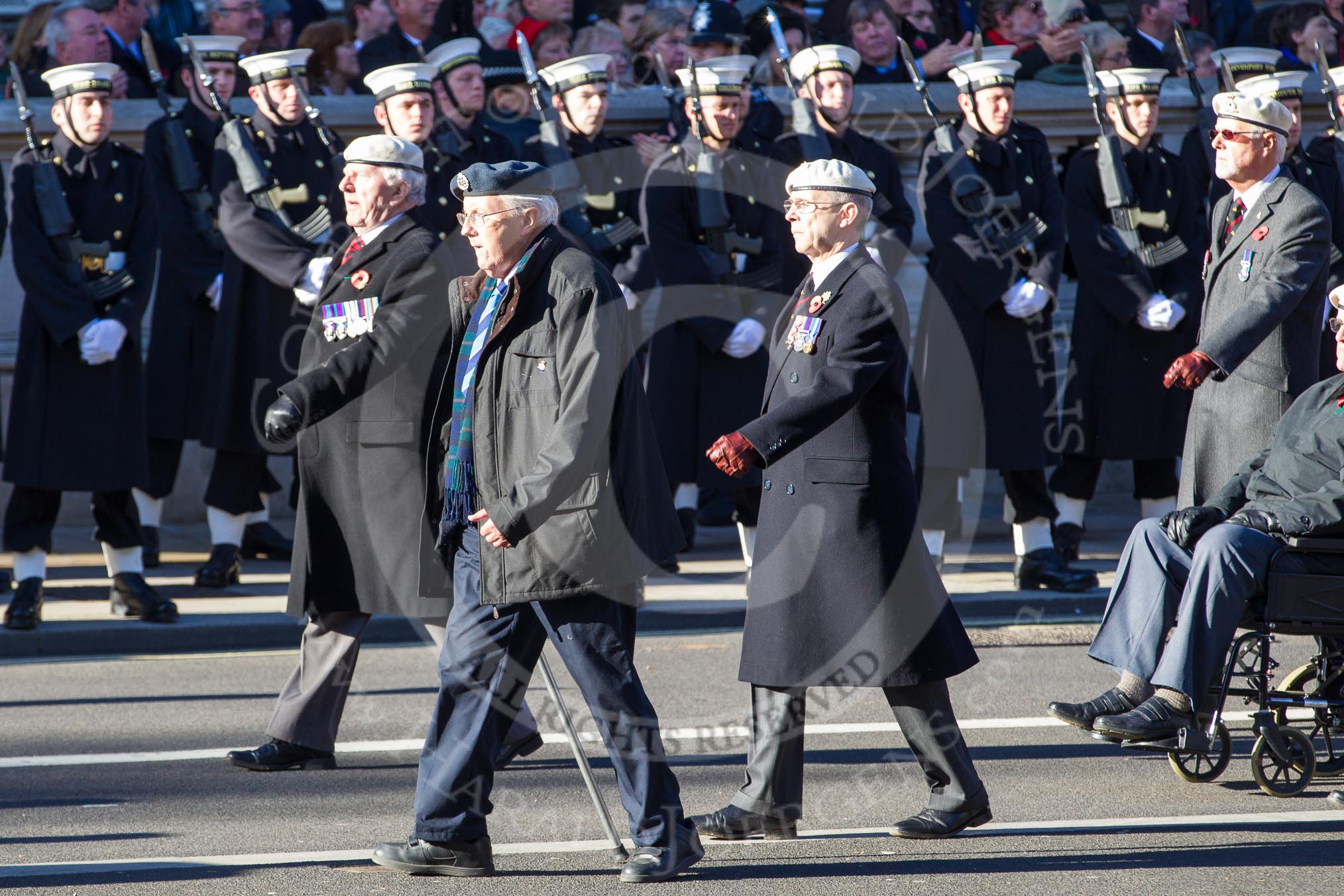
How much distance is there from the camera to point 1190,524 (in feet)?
20.4

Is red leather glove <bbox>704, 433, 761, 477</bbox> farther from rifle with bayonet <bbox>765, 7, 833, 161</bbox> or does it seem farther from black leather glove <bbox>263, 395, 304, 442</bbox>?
rifle with bayonet <bbox>765, 7, 833, 161</bbox>

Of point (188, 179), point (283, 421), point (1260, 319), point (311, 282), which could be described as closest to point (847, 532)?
point (283, 421)

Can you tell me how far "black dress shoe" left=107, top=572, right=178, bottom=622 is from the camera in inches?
341

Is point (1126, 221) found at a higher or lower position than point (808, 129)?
lower

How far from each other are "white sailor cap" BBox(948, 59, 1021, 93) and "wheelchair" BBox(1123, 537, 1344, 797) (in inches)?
162

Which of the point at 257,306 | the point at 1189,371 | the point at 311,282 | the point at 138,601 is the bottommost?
the point at 138,601

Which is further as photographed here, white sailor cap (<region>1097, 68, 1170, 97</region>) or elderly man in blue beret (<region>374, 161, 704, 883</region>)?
white sailor cap (<region>1097, 68, 1170, 97</region>)

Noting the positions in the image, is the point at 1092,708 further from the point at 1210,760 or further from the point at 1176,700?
the point at 1210,760

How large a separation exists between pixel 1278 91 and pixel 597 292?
6.11 m

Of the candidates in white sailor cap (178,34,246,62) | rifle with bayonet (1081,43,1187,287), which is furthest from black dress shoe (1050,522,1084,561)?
white sailor cap (178,34,246,62)

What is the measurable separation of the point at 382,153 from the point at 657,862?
2.64m

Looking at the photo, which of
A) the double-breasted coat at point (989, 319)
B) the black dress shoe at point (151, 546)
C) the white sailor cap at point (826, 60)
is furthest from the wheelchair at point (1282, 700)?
the black dress shoe at point (151, 546)

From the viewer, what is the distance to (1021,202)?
31.6ft

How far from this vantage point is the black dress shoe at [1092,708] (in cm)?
598
